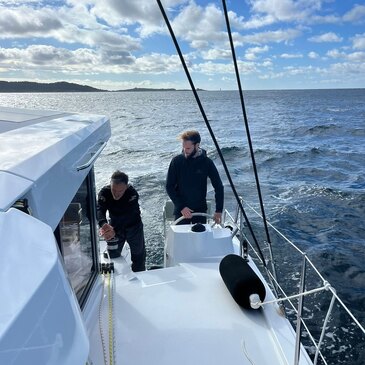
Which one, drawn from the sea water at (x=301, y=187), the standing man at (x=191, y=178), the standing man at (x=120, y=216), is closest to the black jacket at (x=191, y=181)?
the standing man at (x=191, y=178)

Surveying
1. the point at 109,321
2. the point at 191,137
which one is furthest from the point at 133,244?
the point at 109,321

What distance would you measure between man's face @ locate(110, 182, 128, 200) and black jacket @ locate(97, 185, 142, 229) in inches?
2.2

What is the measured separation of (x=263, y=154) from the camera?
750 inches

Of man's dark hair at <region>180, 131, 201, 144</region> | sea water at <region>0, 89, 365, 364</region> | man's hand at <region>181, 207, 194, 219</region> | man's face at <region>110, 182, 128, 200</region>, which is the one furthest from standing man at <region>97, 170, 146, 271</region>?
sea water at <region>0, 89, 365, 364</region>

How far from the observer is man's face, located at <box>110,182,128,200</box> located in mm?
4055

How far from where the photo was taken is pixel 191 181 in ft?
15.3

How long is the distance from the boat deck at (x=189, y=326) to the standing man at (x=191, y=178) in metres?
1.32

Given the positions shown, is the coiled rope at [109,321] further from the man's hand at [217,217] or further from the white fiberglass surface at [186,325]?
the man's hand at [217,217]

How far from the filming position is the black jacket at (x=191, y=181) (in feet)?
15.2

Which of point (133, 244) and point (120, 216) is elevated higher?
point (120, 216)

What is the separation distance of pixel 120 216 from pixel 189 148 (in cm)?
114

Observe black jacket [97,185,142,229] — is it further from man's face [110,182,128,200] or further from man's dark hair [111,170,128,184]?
man's dark hair [111,170,128,184]

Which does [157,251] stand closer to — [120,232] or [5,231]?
[120,232]

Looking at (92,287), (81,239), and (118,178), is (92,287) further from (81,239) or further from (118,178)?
(118,178)
